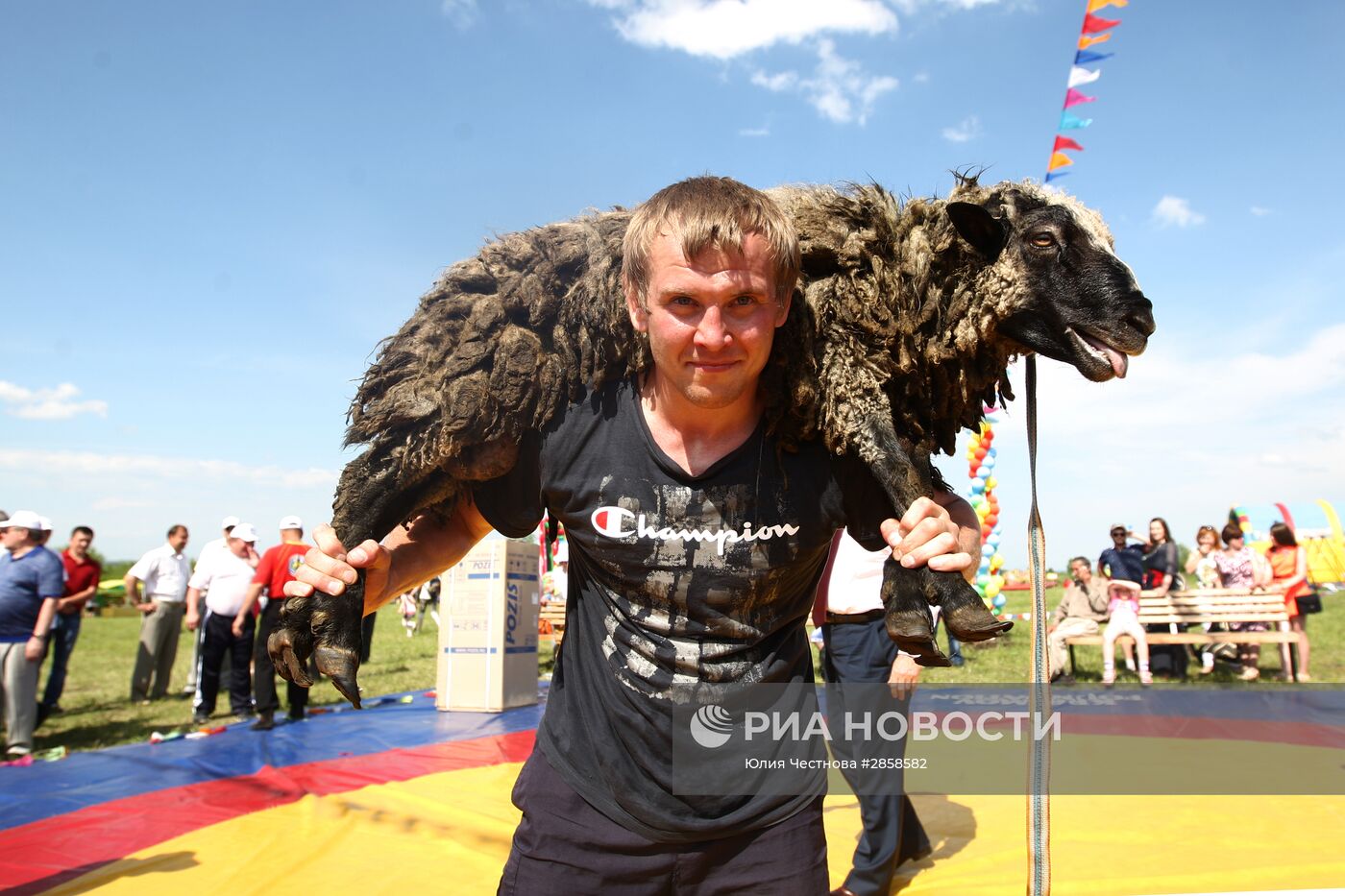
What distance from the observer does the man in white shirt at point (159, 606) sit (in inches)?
370

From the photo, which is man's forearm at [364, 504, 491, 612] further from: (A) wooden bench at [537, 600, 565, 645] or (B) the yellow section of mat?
(A) wooden bench at [537, 600, 565, 645]

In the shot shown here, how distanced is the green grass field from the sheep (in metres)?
5.12

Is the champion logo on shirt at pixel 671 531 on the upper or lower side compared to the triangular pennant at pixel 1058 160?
lower

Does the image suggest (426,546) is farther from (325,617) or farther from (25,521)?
(25,521)

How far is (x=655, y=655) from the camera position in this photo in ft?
5.85

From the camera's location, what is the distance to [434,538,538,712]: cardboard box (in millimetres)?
8203

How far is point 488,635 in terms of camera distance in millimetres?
8258

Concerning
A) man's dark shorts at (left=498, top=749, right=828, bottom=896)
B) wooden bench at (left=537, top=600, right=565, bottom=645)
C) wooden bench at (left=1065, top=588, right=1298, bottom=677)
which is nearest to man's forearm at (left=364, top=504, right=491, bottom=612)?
man's dark shorts at (left=498, top=749, right=828, bottom=896)

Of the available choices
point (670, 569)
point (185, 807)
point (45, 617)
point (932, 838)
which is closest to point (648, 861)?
point (670, 569)

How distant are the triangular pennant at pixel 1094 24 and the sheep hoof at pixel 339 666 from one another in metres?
7.76

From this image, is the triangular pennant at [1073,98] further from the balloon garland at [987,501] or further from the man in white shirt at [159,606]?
the man in white shirt at [159,606]

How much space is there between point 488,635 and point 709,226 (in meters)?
7.31

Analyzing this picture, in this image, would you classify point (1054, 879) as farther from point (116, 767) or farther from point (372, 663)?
point (372, 663)

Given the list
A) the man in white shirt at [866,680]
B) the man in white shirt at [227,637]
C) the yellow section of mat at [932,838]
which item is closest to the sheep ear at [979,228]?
the man in white shirt at [866,680]
